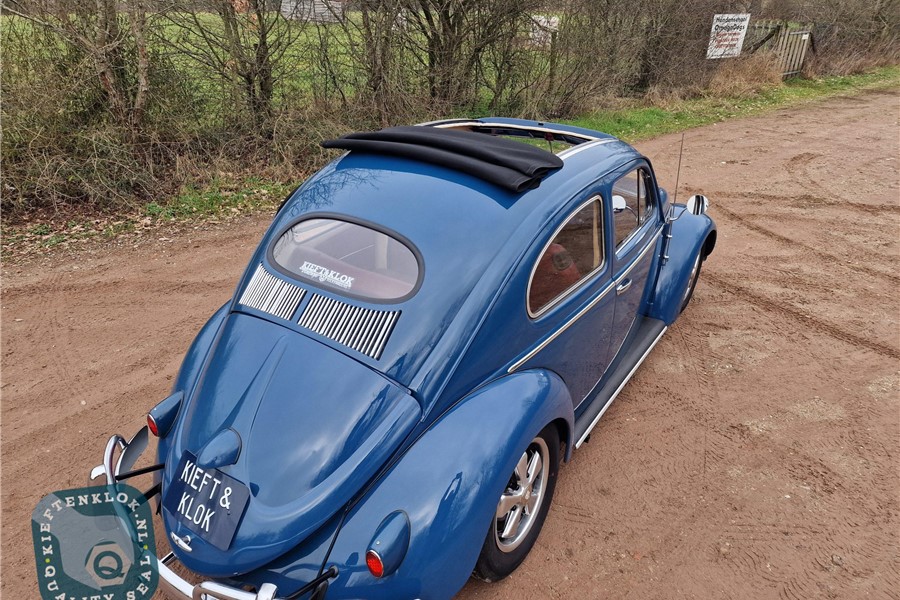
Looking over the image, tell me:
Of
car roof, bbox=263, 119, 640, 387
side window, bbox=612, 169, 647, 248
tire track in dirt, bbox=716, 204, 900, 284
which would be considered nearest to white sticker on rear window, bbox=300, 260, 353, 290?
car roof, bbox=263, 119, 640, 387

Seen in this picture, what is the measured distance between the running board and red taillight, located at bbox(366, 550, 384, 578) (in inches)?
56.7

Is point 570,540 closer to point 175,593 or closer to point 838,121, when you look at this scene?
point 175,593

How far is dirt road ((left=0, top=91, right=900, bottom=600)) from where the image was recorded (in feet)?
9.34

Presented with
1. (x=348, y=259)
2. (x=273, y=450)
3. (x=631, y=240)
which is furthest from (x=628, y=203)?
(x=273, y=450)

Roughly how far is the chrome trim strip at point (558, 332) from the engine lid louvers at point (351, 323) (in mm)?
638

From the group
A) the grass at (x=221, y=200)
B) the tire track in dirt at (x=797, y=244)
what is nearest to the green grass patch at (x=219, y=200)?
the grass at (x=221, y=200)

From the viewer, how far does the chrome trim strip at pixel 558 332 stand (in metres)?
2.70

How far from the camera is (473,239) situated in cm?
262

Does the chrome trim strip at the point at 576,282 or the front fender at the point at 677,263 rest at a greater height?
the chrome trim strip at the point at 576,282

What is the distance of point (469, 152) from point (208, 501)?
208 cm

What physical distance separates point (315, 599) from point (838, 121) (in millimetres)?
14079

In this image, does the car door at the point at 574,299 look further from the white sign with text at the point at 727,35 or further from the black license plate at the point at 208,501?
the white sign with text at the point at 727,35

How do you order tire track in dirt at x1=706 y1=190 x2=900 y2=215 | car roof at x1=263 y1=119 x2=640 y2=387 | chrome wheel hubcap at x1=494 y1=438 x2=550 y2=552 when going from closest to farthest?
1. car roof at x1=263 y1=119 x2=640 y2=387
2. chrome wheel hubcap at x1=494 y1=438 x2=550 y2=552
3. tire track in dirt at x1=706 y1=190 x2=900 y2=215

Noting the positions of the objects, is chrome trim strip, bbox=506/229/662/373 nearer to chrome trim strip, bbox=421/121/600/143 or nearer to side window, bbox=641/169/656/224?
side window, bbox=641/169/656/224
